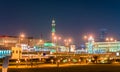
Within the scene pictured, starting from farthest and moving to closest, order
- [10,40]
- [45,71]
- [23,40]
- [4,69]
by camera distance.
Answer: [23,40], [10,40], [45,71], [4,69]

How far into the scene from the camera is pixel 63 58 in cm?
12281

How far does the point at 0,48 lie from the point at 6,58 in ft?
16.8

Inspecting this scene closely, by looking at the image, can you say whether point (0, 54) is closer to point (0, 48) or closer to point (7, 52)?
point (0, 48)

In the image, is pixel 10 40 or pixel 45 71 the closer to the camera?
pixel 45 71

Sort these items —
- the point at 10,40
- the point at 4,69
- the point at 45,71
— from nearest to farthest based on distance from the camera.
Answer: the point at 4,69 < the point at 45,71 < the point at 10,40

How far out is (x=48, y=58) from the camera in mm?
120562

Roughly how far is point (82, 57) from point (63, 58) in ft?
37.1

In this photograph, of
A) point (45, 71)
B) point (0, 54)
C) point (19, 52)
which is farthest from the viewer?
point (19, 52)

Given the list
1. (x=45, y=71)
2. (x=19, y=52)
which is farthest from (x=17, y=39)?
(x=45, y=71)

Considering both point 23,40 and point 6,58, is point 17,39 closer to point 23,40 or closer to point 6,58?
point 23,40

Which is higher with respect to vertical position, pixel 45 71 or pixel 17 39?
pixel 17 39

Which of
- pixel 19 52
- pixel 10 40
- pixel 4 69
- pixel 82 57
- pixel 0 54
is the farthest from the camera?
pixel 10 40

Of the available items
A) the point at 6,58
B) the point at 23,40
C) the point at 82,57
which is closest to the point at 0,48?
the point at 6,58

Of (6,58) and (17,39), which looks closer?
(6,58)
